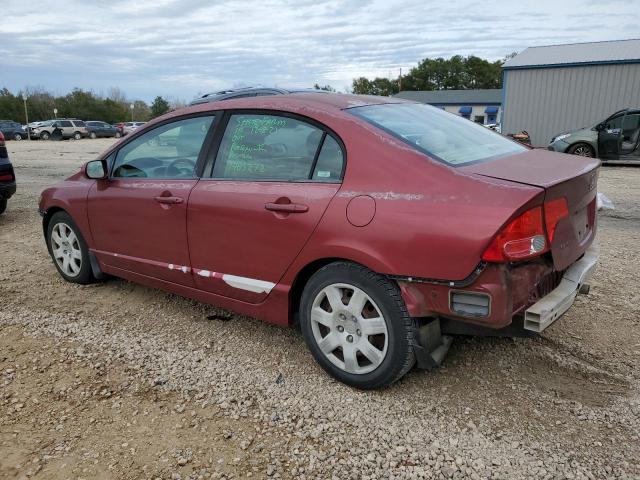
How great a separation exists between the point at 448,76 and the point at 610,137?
7533 centimetres

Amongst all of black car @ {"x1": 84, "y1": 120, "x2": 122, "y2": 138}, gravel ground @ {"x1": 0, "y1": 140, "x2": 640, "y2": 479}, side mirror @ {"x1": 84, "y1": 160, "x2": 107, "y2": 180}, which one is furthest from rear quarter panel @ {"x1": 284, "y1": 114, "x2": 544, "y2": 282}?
black car @ {"x1": 84, "y1": 120, "x2": 122, "y2": 138}

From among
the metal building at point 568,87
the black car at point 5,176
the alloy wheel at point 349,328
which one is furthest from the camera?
the metal building at point 568,87

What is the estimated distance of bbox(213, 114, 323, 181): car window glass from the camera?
10.2 feet

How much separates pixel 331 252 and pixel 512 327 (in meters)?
0.99

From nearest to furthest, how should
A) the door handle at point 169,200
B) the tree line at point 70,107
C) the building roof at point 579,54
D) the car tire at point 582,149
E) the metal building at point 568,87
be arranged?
the door handle at point 169,200 → the car tire at point 582,149 → the metal building at point 568,87 → the building roof at point 579,54 → the tree line at point 70,107

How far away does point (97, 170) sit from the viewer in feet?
13.6

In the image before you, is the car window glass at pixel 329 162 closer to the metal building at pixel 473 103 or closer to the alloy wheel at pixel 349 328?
the alloy wheel at pixel 349 328

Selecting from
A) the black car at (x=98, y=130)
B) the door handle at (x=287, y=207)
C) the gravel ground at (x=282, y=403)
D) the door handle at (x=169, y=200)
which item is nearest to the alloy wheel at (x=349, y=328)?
the gravel ground at (x=282, y=403)

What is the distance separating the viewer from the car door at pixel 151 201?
11.9ft

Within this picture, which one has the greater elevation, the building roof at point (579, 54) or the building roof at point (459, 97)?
the building roof at point (579, 54)

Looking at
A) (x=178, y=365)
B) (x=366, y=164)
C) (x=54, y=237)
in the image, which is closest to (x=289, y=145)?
(x=366, y=164)

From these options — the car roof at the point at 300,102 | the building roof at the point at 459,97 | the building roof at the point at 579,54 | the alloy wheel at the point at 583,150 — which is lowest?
the alloy wheel at the point at 583,150

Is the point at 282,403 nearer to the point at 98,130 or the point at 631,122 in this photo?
the point at 631,122

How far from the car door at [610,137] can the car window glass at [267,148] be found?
13864 millimetres
